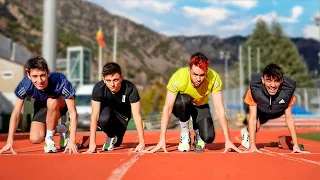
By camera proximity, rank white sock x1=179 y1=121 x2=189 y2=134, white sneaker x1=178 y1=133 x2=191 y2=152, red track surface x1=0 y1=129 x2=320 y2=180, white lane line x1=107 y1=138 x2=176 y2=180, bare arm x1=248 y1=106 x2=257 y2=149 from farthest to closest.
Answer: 1. white sock x1=179 y1=121 x2=189 y2=134
2. white sneaker x1=178 y1=133 x2=191 y2=152
3. bare arm x1=248 y1=106 x2=257 y2=149
4. red track surface x1=0 y1=129 x2=320 y2=180
5. white lane line x1=107 y1=138 x2=176 y2=180

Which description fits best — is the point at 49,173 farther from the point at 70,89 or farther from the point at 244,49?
the point at 244,49

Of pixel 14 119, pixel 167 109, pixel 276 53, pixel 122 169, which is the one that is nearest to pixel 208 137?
pixel 167 109

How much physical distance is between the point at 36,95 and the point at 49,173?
2599 millimetres

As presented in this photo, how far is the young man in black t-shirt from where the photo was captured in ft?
20.9

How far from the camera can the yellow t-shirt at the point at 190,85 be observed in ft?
21.0

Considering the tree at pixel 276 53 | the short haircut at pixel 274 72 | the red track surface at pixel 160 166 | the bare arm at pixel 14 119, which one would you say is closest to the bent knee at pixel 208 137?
the red track surface at pixel 160 166

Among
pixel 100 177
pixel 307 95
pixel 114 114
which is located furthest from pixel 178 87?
pixel 307 95

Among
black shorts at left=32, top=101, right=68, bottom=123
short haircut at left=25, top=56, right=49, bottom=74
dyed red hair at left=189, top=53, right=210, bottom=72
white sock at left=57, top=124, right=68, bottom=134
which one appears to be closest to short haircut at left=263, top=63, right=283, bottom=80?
dyed red hair at left=189, top=53, right=210, bottom=72

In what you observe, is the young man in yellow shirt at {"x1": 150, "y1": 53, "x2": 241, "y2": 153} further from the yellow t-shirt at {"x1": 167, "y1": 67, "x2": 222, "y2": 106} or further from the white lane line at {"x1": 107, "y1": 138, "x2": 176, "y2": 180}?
the white lane line at {"x1": 107, "y1": 138, "x2": 176, "y2": 180}

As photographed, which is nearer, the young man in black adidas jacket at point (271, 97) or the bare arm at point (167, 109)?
the bare arm at point (167, 109)

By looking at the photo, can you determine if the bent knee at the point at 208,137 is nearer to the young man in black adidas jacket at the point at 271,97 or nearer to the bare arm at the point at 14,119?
the young man in black adidas jacket at the point at 271,97

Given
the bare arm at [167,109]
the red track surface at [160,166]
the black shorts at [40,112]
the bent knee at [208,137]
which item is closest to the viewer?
the red track surface at [160,166]

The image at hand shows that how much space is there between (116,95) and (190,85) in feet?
4.19

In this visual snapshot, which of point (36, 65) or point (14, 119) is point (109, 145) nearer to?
point (14, 119)
